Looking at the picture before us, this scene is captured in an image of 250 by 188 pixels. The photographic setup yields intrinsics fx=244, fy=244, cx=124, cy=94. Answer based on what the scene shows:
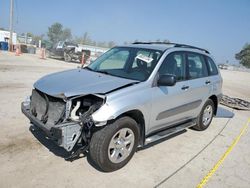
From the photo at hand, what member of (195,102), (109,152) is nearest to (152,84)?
(109,152)

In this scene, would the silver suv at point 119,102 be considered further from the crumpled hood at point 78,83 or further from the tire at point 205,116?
the tire at point 205,116

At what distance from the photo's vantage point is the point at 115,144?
3.59 m

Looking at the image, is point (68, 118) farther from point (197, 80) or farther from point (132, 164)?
point (197, 80)

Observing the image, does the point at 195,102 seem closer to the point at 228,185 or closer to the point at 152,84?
the point at 152,84

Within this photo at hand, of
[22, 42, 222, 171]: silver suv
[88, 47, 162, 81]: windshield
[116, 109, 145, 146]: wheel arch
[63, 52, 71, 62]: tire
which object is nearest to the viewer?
[22, 42, 222, 171]: silver suv

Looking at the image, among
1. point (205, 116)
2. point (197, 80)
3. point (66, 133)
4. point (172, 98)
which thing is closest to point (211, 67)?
point (197, 80)

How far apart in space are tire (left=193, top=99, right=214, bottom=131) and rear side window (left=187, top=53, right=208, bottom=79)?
0.74 meters

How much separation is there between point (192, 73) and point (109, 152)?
2.59 m

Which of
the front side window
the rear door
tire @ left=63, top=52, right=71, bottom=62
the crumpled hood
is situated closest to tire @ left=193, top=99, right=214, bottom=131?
the rear door

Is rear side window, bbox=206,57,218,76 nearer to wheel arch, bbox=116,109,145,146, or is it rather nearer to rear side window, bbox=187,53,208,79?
rear side window, bbox=187,53,208,79

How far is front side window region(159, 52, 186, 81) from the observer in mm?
4329

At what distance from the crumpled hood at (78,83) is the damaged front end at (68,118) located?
3.5 inches

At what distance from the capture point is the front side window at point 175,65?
170 inches

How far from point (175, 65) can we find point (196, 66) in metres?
0.90
